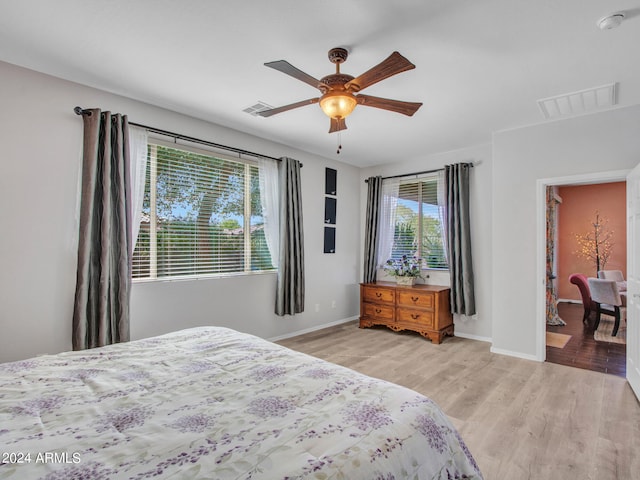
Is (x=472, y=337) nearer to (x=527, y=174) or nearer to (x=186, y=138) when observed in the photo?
(x=527, y=174)

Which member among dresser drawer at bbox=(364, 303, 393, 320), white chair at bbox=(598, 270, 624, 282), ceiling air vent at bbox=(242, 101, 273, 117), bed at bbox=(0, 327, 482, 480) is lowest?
dresser drawer at bbox=(364, 303, 393, 320)

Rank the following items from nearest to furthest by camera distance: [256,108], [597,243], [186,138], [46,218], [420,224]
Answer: [46,218], [256,108], [186,138], [420,224], [597,243]

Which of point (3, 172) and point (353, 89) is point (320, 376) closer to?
point (353, 89)

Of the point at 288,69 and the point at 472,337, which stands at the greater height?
the point at 288,69

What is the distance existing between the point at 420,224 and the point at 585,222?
4.53 metres

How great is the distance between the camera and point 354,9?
192 centimetres

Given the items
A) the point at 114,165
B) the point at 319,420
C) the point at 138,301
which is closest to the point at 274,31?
the point at 114,165

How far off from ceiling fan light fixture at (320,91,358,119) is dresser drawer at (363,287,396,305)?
10.5 ft

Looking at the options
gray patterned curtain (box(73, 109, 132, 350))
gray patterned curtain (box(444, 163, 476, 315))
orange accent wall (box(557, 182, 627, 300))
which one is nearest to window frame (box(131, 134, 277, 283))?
gray patterned curtain (box(73, 109, 132, 350))

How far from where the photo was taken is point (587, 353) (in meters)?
3.90

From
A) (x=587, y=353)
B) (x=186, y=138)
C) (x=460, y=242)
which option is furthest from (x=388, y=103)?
(x=587, y=353)

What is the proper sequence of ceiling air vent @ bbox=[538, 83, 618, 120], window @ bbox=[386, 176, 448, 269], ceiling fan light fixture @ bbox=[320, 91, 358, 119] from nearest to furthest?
1. ceiling fan light fixture @ bbox=[320, 91, 358, 119]
2. ceiling air vent @ bbox=[538, 83, 618, 120]
3. window @ bbox=[386, 176, 448, 269]

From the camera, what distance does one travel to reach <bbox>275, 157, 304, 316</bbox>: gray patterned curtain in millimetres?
4355

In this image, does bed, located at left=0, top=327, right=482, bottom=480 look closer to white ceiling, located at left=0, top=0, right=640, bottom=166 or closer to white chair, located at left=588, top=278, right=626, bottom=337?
white ceiling, located at left=0, top=0, right=640, bottom=166
